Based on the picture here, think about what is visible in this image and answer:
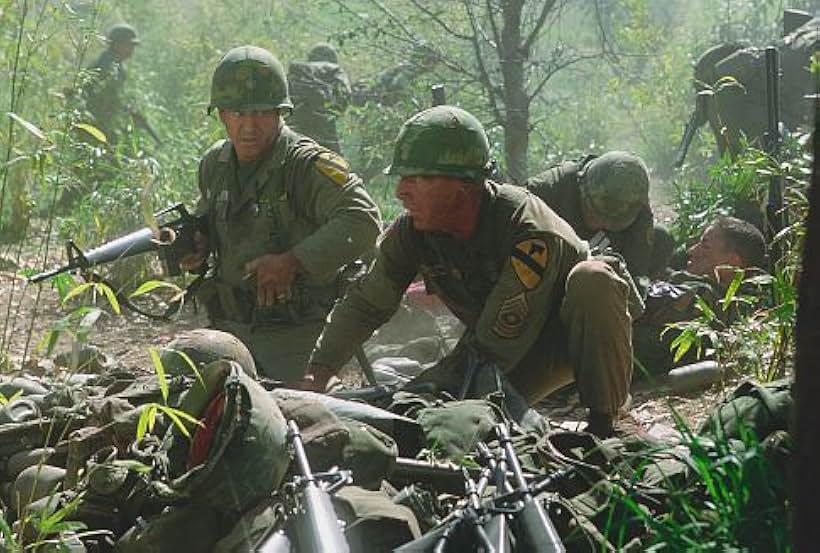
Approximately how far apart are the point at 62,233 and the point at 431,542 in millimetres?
6386

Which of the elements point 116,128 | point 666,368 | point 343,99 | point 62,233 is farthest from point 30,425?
point 116,128

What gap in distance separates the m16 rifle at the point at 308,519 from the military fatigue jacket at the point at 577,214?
13.2 feet

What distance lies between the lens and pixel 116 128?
14211 millimetres

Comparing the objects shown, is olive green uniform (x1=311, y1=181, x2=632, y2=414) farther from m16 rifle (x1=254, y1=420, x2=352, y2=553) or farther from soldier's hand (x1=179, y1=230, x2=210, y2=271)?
m16 rifle (x1=254, y1=420, x2=352, y2=553)

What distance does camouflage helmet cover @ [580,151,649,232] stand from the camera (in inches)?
284

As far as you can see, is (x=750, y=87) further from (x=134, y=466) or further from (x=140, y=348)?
(x=134, y=466)

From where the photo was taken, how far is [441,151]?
5023 mm

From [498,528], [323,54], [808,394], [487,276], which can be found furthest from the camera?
[323,54]

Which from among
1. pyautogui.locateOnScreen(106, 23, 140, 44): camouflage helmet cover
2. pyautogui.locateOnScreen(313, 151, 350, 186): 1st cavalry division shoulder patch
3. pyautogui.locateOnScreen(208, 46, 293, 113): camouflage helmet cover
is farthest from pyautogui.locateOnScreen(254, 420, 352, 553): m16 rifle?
pyautogui.locateOnScreen(106, 23, 140, 44): camouflage helmet cover

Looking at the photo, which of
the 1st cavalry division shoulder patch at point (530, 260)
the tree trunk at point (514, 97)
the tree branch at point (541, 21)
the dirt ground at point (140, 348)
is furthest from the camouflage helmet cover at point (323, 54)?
the 1st cavalry division shoulder patch at point (530, 260)

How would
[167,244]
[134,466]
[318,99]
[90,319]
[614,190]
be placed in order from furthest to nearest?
[318,99] → [614,190] → [167,244] → [134,466] → [90,319]

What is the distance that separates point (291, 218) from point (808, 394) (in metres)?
3.95

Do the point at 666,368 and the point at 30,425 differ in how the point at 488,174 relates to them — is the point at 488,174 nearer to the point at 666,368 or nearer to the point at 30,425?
the point at 30,425

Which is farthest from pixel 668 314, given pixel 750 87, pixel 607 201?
pixel 750 87
